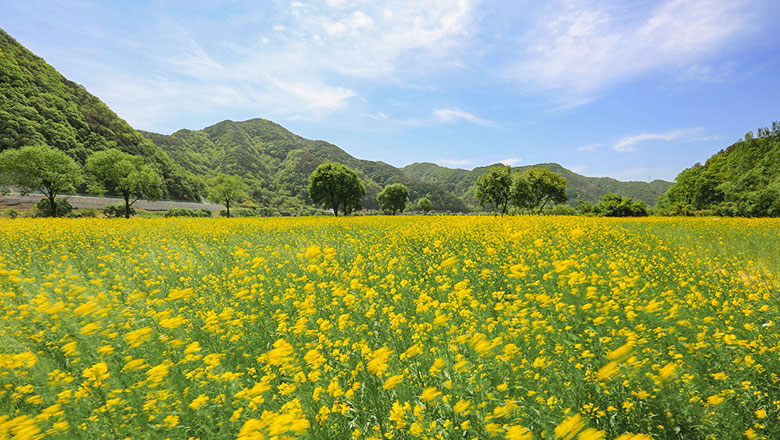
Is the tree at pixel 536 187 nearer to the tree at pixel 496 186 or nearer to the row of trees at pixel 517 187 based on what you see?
the row of trees at pixel 517 187

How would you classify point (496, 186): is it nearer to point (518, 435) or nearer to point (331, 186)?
point (331, 186)

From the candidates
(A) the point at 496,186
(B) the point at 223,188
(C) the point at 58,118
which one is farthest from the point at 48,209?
(C) the point at 58,118

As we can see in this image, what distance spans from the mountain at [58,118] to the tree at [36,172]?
48848 mm

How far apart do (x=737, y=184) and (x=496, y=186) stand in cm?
5176

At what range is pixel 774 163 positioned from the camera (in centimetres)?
5112

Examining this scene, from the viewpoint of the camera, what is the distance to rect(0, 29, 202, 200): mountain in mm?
61900

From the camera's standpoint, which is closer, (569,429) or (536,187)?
(569,429)

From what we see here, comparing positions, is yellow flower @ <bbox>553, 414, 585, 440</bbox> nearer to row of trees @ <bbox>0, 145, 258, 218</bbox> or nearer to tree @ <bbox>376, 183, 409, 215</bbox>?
row of trees @ <bbox>0, 145, 258, 218</bbox>

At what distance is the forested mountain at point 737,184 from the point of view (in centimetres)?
2512

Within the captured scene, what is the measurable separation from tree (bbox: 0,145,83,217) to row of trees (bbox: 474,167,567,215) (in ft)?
145

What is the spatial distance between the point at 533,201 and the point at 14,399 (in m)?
43.5

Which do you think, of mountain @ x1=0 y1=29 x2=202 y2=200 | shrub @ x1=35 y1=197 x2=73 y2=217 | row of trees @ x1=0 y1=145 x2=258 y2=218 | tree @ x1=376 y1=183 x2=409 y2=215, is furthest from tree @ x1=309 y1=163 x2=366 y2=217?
mountain @ x1=0 y1=29 x2=202 y2=200

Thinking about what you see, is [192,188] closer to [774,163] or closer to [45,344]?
[45,344]

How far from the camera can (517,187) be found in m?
35.1
